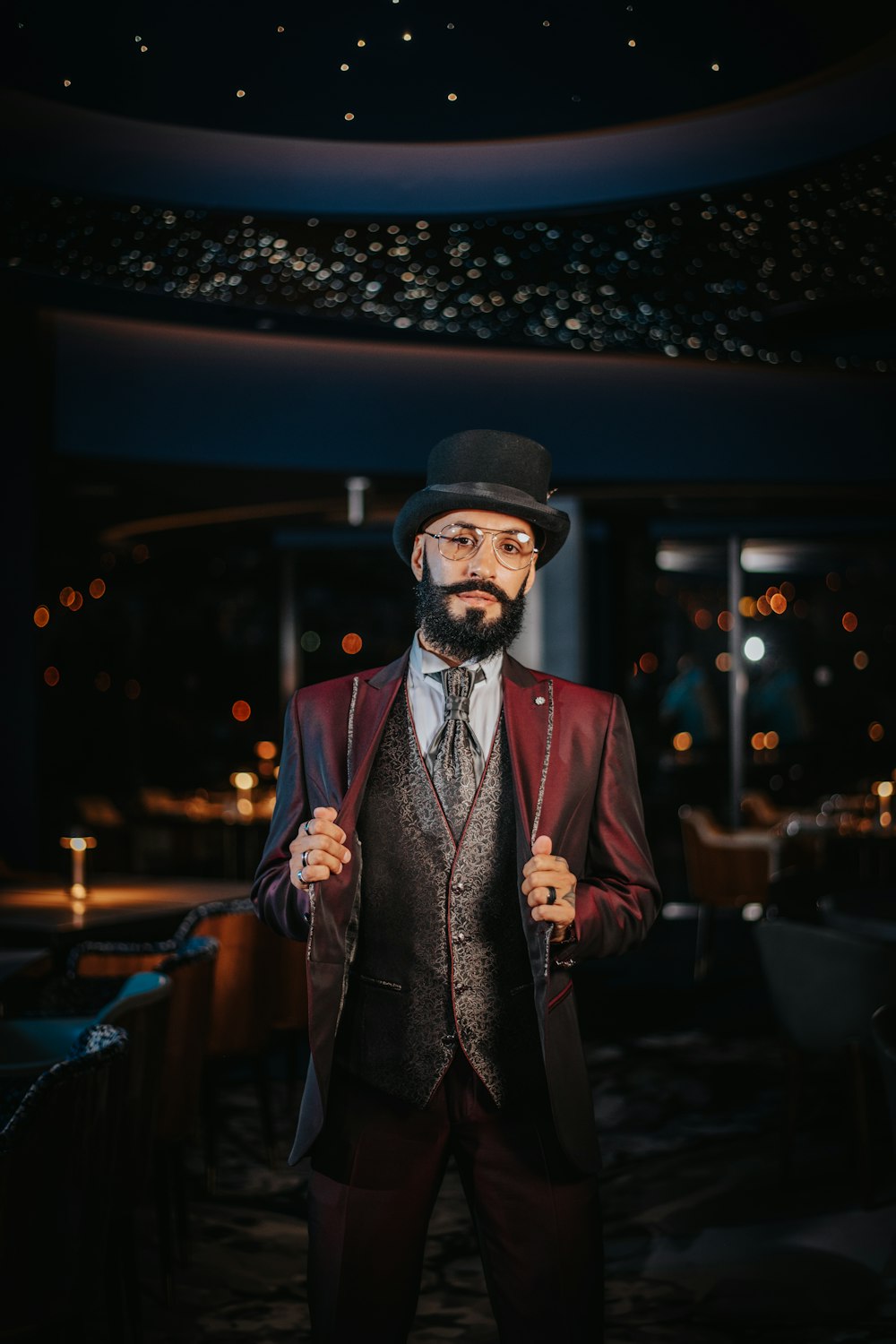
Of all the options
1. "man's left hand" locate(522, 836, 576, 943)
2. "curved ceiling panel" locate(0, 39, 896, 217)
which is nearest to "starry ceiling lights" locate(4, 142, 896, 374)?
"curved ceiling panel" locate(0, 39, 896, 217)

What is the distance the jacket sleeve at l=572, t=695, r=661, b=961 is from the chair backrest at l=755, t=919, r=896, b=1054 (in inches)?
95.2

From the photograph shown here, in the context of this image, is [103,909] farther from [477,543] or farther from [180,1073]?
[477,543]

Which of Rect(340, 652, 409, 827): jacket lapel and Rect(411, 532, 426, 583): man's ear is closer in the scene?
Rect(340, 652, 409, 827): jacket lapel

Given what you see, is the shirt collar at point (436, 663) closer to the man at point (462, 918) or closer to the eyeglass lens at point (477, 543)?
the man at point (462, 918)

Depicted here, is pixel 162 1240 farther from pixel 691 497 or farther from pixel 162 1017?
pixel 691 497

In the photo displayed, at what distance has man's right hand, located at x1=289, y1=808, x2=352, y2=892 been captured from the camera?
5.99 ft

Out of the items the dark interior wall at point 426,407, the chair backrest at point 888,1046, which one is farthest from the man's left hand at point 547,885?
the dark interior wall at point 426,407

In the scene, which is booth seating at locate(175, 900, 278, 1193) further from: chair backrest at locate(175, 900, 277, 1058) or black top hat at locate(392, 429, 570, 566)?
black top hat at locate(392, 429, 570, 566)

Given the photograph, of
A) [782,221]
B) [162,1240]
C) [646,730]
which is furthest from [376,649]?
[162,1240]

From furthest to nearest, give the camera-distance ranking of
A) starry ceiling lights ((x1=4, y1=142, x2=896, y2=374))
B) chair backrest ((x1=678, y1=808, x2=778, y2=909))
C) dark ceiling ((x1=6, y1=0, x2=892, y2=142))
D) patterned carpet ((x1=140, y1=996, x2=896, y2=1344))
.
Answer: chair backrest ((x1=678, y1=808, x2=778, y2=909)), starry ceiling lights ((x1=4, y1=142, x2=896, y2=374)), dark ceiling ((x1=6, y1=0, x2=892, y2=142)), patterned carpet ((x1=140, y1=996, x2=896, y2=1344))

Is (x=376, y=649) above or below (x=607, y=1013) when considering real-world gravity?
above

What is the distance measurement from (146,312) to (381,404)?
1.55 m

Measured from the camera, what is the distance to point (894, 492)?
9.02 metres

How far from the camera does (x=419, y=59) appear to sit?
4.03m
